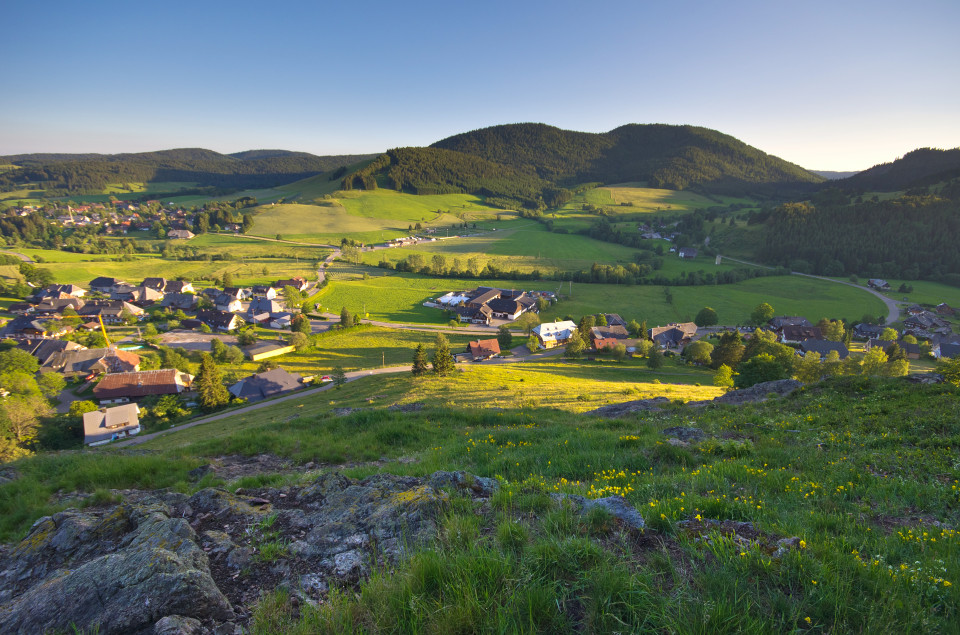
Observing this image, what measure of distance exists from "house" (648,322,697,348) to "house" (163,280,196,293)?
8725 cm

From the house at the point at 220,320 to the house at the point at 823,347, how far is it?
86072mm

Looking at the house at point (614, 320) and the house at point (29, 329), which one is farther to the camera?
the house at point (614, 320)

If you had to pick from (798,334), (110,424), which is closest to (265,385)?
(110,424)

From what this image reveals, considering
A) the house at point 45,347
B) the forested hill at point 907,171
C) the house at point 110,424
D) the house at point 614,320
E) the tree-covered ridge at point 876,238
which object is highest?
the forested hill at point 907,171

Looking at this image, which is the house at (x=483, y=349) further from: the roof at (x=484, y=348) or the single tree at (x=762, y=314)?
the single tree at (x=762, y=314)

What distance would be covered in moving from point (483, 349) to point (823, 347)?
4723 centimetres

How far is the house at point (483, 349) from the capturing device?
52588 mm

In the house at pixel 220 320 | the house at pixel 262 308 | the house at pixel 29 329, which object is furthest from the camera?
the house at pixel 262 308

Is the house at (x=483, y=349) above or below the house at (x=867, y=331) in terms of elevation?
below

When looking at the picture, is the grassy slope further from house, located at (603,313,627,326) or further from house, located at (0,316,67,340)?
house, located at (0,316,67,340)

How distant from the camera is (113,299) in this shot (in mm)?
68812

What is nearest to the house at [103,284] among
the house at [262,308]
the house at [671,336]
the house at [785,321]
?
the house at [262,308]

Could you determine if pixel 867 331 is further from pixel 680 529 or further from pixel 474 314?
pixel 680 529

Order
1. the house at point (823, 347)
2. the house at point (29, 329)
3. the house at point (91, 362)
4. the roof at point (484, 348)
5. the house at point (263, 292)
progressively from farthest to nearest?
the house at point (263, 292), the house at point (29, 329), the roof at point (484, 348), the house at point (823, 347), the house at point (91, 362)
